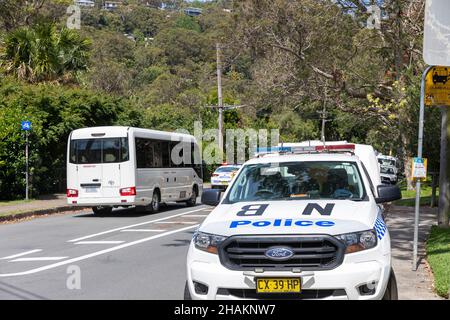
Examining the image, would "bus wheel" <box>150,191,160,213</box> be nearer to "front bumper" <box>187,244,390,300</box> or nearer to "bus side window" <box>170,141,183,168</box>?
"bus side window" <box>170,141,183,168</box>

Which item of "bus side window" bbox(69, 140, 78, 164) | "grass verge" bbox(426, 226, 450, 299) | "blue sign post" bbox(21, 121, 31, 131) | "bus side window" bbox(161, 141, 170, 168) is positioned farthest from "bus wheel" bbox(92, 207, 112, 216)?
"grass verge" bbox(426, 226, 450, 299)

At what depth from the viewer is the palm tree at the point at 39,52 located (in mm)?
27969

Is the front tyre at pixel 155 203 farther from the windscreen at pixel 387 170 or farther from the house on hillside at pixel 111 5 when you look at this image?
the house on hillside at pixel 111 5

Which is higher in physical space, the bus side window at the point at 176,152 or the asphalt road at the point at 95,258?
the bus side window at the point at 176,152

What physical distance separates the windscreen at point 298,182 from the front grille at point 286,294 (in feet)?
5.27

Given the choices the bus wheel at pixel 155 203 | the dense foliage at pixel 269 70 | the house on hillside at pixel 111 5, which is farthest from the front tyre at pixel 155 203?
the house on hillside at pixel 111 5

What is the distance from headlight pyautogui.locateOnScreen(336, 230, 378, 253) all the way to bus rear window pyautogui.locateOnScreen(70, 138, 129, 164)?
14376 mm

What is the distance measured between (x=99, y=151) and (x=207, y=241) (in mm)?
14202

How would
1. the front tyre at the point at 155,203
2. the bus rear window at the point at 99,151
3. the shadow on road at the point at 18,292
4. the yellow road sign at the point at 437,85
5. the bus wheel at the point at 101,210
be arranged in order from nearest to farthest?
the shadow on road at the point at 18,292 < the yellow road sign at the point at 437,85 < the bus rear window at the point at 99,151 < the bus wheel at the point at 101,210 < the front tyre at the point at 155,203

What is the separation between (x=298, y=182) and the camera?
7535 mm

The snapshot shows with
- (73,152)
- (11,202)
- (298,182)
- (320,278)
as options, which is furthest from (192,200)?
(320,278)

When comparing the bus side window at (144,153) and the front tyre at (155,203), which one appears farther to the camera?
the front tyre at (155,203)

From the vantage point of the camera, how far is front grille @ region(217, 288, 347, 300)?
5767 millimetres

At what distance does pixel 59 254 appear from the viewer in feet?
39.2
